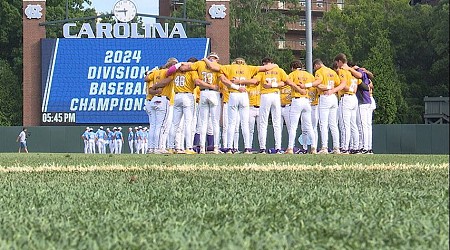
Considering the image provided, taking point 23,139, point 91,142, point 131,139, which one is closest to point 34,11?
point 23,139

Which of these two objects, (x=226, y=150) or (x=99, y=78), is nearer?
(x=226, y=150)

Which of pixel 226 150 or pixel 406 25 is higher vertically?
pixel 406 25

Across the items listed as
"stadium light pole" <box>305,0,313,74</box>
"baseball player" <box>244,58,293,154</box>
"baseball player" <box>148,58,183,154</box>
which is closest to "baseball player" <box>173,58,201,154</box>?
"baseball player" <box>148,58,183,154</box>

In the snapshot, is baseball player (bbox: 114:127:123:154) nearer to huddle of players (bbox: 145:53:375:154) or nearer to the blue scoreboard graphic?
the blue scoreboard graphic

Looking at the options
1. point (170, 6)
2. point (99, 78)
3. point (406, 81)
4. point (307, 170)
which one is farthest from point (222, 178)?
point (170, 6)

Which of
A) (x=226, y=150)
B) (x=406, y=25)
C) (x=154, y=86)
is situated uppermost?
(x=406, y=25)

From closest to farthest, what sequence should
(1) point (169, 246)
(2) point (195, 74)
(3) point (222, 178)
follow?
(1) point (169, 246), (3) point (222, 178), (2) point (195, 74)

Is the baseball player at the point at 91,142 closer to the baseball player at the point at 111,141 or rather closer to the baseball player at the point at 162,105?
the baseball player at the point at 111,141

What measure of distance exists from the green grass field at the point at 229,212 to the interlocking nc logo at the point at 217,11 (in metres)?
40.2

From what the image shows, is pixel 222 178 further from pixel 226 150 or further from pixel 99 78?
pixel 99 78

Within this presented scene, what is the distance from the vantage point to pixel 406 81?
58125 millimetres

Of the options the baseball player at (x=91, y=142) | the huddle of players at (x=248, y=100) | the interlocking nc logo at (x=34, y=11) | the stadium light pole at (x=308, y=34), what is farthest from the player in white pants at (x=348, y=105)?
the interlocking nc logo at (x=34, y=11)

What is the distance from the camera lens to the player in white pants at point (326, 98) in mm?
18609

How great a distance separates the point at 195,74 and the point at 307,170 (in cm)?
853
